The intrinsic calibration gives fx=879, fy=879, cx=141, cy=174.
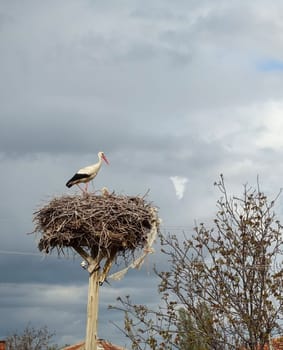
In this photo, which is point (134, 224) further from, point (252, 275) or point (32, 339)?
point (32, 339)

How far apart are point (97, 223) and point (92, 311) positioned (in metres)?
1.63

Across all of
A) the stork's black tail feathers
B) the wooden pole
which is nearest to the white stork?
the stork's black tail feathers

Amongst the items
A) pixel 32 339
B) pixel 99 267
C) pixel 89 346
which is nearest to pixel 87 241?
pixel 99 267

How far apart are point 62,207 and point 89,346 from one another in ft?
8.24

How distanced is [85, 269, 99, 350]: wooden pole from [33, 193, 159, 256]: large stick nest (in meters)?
0.52

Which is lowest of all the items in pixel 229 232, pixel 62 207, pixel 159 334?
pixel 159 334

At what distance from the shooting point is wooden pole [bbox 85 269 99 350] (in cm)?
1564

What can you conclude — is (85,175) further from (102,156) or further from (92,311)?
(92,311)

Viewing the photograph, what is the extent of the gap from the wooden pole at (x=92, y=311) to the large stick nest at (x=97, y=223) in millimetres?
517

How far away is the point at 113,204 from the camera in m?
15.6

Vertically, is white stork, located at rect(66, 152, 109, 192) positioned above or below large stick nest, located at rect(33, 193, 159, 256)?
above

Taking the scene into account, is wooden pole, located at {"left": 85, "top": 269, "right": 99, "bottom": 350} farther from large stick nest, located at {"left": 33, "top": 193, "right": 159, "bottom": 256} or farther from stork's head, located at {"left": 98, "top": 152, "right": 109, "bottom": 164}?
stork's head, located at {"left": 98, "top": 152, "right": 109, "bottom": 164}

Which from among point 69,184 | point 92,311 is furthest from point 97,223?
point 69,184

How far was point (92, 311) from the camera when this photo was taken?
15.7m
